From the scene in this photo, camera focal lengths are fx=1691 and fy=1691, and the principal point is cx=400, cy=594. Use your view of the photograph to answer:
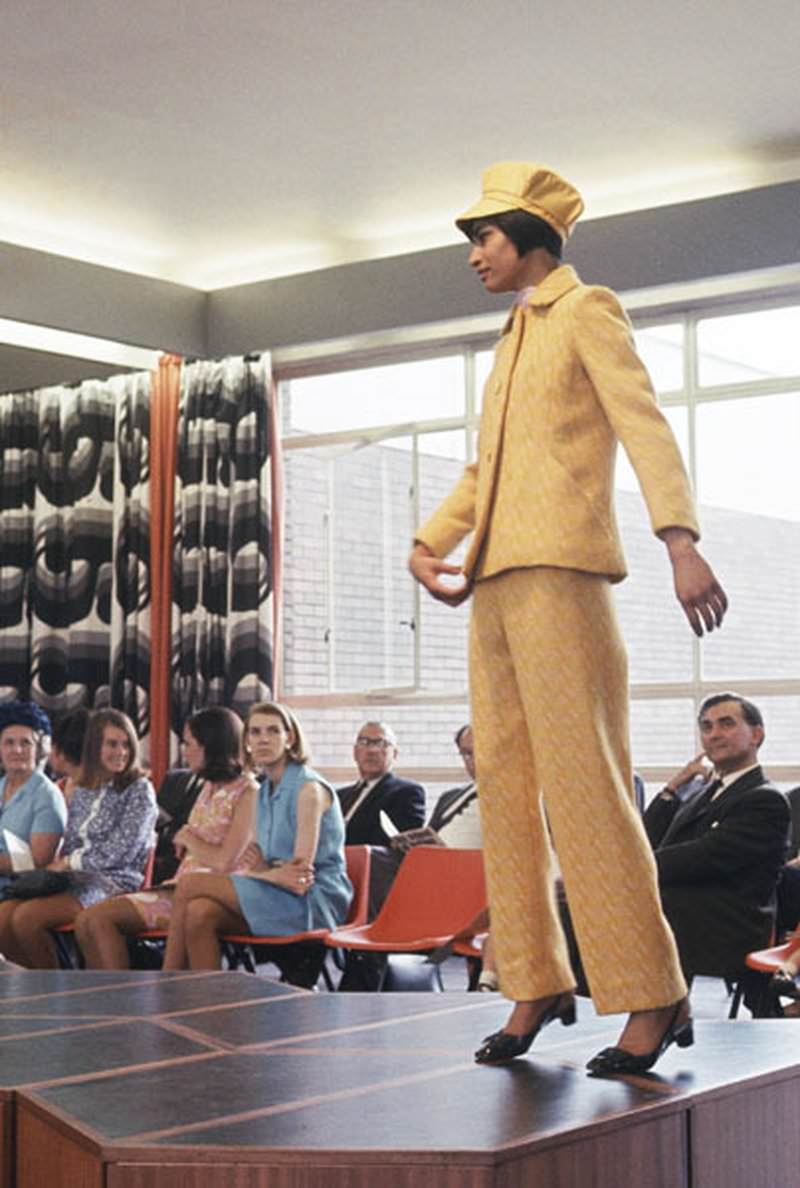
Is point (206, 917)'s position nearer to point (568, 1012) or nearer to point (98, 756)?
point (98, 756)

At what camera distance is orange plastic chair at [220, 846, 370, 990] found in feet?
18.5

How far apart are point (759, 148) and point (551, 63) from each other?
138cm

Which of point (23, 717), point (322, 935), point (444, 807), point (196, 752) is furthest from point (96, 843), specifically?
point (444, 807)

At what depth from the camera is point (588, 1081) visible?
8.48 feet

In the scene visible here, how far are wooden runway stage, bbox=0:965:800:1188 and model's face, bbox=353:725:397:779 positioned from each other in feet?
13.0

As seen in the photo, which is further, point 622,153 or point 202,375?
point 202,375

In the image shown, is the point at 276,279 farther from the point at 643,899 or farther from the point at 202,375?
the point at 643,899

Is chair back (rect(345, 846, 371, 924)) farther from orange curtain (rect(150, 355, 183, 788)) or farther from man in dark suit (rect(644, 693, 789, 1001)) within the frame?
orange curtain (rect(150, 355, 183, 788))

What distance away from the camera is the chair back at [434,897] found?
17.8ft

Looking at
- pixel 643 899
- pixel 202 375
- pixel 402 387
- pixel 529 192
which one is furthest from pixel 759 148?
pixel 643 899

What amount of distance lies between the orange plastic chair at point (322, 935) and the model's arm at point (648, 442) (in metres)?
3.29

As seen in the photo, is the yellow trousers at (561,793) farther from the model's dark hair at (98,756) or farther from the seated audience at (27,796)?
the seated audience at (27,796)

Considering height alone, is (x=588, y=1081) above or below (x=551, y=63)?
below

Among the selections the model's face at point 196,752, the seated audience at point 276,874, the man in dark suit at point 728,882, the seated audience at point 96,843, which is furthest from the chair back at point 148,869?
the man in dark suit at point 728,882
